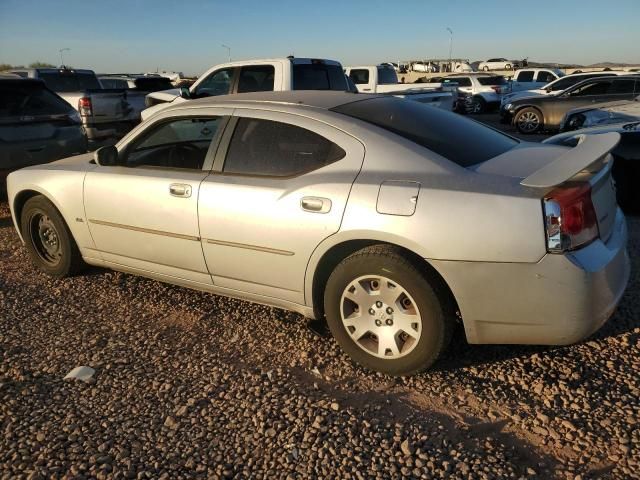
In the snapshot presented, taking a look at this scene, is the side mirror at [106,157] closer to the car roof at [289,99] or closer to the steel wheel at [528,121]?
the car roof at [289,99]

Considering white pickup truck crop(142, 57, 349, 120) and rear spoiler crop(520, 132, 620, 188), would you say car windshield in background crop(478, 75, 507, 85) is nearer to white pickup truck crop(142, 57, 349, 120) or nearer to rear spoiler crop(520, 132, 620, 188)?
white pickup truck crop(142, 57, 349, 120)

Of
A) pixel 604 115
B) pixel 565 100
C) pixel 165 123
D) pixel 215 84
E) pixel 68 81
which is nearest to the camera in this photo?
pixel 165 123

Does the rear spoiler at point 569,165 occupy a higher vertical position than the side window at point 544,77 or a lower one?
higher

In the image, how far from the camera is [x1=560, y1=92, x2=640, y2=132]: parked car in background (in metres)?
8.29

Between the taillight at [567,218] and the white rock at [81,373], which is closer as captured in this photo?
the taillight at [567,218]

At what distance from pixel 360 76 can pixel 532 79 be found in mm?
13552

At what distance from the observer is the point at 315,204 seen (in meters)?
3.00

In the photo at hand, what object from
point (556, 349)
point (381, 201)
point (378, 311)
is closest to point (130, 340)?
point (378, 311)

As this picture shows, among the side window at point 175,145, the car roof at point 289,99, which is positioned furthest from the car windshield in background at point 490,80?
the side window at point 175,145

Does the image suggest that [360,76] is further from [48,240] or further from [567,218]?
[567,218]

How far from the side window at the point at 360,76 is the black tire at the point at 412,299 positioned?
1222 centimetres

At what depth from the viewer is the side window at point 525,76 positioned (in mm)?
24516

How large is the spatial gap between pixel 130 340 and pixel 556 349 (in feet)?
8.86

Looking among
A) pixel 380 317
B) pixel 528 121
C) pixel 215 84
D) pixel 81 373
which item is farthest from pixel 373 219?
pixel 528 121
